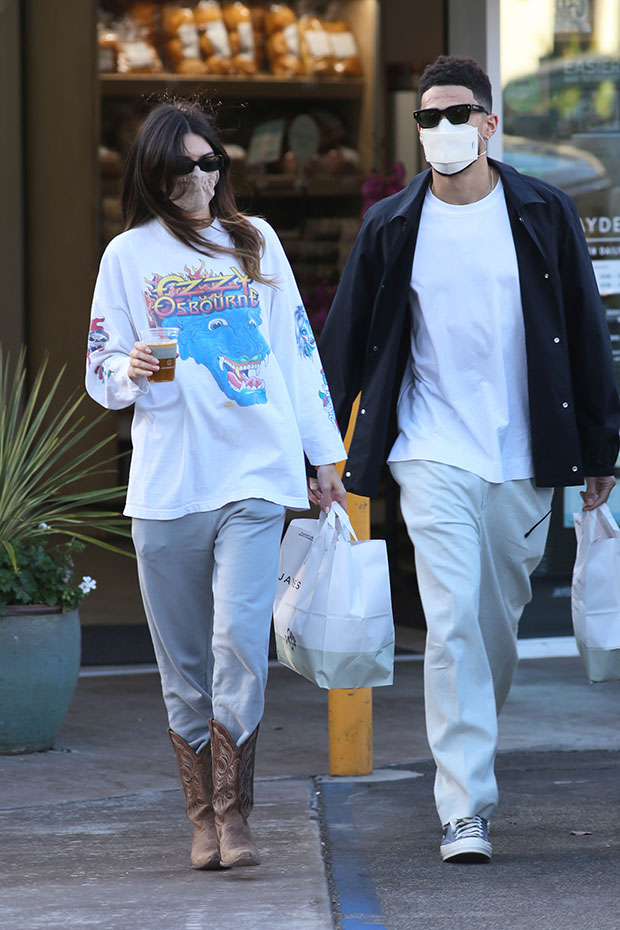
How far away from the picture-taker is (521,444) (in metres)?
4.22

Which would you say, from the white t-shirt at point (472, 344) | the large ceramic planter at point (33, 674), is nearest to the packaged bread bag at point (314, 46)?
the large ceramic planter at point (33, 674)

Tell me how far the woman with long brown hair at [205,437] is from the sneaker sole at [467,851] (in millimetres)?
480

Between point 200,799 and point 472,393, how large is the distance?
1.22m

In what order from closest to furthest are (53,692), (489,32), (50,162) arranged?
(53,692), (489,32), (50,162)

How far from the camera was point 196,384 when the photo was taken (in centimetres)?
382

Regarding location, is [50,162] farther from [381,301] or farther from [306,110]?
[381,301]

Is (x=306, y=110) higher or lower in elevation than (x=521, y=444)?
higher

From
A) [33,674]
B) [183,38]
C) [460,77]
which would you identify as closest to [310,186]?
[183,38]

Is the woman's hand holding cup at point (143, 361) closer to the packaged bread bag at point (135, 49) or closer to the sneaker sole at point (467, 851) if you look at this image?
the sneaker sole at point (467, 851)

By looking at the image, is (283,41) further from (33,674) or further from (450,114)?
(450,114)

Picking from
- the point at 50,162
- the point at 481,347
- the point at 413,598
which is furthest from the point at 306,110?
the point at 481,347

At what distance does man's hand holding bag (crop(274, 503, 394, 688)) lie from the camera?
408cm

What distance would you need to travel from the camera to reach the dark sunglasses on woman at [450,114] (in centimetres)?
417

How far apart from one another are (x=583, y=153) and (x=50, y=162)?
17.5ft
